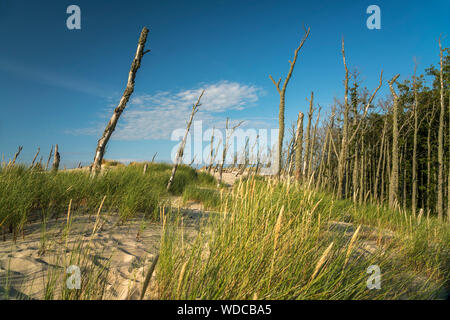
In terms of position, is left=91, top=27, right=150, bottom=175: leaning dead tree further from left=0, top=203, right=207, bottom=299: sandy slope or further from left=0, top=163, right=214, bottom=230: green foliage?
left=0, top=203, right=207, bottom=299: sandy slope

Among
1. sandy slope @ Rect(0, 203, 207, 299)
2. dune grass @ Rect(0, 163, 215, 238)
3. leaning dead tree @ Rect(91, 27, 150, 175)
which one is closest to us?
sandy slope @ Rect(0, 203, 207, 299)

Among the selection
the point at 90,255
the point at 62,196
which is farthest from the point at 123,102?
the point at 90,255

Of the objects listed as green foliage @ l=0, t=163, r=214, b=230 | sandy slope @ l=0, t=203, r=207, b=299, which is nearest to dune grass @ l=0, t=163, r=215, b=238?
green foliage @ l=0, t=163, r=214, b=230

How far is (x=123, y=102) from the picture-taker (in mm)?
6129

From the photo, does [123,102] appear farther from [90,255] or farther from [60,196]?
[90,255]

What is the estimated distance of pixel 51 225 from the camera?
→ 3.03 meters

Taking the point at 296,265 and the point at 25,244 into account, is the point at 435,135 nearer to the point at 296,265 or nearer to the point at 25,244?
the point at 296,265

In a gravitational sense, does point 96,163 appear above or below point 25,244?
above

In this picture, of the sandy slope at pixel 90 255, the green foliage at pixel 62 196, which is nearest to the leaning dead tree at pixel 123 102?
the green foliage at pixel 62 196

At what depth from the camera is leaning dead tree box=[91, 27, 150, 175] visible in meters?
6.00

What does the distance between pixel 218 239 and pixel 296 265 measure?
2.22ft

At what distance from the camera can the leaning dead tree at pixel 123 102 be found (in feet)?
19.7
